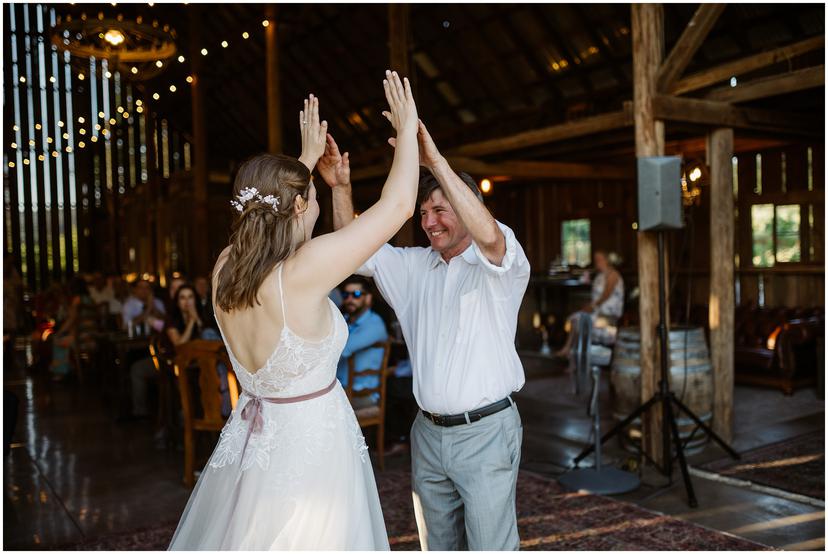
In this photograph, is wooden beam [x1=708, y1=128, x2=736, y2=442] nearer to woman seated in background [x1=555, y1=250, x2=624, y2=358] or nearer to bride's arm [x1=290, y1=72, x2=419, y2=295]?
woman seated in background [x1=555, y1=250, x2=624, y2=358]

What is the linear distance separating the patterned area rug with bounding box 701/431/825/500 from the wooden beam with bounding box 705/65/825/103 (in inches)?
93.7

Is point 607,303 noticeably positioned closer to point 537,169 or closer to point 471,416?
point 537,169

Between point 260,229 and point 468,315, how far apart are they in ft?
2.40

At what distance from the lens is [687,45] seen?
4.92 meters

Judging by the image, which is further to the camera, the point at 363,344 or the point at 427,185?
the point at 363,344

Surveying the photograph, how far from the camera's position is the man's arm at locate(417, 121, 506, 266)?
6.41 ft

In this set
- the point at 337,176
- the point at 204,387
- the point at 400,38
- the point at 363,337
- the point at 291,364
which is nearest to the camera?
the point at 291,364

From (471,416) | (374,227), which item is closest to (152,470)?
(471,416)

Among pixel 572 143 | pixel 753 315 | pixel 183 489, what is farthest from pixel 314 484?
pixel 753 315

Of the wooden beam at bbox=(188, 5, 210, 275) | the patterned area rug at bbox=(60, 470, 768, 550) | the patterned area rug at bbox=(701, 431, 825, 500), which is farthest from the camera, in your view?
the wooden beam at bbox=(188, 5, 210, 275)

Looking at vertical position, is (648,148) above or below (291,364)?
above

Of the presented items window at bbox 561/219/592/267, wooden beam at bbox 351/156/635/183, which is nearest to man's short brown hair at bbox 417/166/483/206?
wooden beam at bbox 351/156/635/183

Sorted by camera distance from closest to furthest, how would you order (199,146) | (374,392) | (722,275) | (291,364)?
(291,364)
(374,392)
(722,275)
(199,146)

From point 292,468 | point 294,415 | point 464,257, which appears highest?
point 464,257
